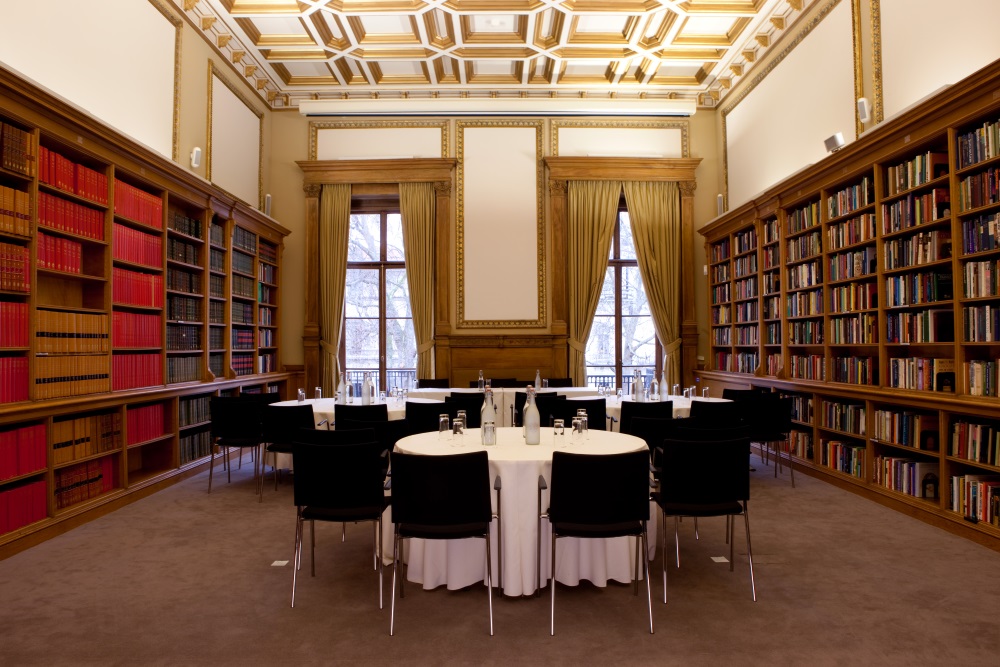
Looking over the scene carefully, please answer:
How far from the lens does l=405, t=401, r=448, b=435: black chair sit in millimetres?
5023

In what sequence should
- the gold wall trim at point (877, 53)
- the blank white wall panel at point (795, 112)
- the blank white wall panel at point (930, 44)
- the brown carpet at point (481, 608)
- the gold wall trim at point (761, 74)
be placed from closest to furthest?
the brown carpet at point (481, 608), the blank white wall panel at point (930, 44), the gold wall trim at point (877, 53), the blank white wall panel at point (795, 112), the gold wall trim at point (761, 74)

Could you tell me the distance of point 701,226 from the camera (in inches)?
361

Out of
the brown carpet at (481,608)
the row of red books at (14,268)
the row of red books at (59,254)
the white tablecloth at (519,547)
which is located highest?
the row of red books at (59,254)

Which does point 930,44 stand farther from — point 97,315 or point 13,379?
point 13,379

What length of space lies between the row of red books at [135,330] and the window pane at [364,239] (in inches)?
157

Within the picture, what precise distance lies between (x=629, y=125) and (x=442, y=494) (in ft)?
26.0

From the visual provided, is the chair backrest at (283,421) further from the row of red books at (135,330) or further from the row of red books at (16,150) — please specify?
the row of red books at (16,150)

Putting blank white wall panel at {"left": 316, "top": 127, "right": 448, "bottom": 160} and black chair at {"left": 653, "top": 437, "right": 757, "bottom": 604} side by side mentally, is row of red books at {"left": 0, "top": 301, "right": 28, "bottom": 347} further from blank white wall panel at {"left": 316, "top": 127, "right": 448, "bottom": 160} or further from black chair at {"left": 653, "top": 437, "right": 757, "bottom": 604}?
blank white wall panel at {"left": 316, "top": 127, "right": 448, "bottom": 160}

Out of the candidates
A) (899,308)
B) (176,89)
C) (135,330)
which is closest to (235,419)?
(135,330)

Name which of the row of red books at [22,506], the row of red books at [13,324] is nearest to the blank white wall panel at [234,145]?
the row of red books at [13,324]

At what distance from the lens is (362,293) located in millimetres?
9586

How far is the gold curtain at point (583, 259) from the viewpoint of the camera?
9.13 meters

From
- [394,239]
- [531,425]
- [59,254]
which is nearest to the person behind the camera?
[531,425]

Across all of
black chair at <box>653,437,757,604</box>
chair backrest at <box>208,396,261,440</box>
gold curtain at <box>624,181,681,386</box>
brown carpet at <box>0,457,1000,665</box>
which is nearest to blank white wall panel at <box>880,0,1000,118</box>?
brown carpet at <box>0,457,1000,665</box>
